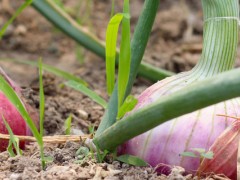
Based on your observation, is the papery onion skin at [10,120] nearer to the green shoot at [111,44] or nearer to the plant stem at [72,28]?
the green shoot at [111,44]

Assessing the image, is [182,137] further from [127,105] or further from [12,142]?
[12,142]

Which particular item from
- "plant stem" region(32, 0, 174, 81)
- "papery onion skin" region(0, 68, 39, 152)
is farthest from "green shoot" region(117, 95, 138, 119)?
"plant stem" region(32, 0, 174, 81)

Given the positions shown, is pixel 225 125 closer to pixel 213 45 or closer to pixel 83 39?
pixel 213 45

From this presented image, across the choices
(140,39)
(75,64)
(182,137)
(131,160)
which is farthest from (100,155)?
(75,64)

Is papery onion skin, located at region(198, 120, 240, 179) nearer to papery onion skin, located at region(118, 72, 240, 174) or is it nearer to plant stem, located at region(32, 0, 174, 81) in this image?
papery onion skin, located at region(118, 72, 240, 174)

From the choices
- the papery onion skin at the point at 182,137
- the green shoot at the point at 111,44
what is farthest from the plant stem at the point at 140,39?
the papery onion skin at the point at 182,137

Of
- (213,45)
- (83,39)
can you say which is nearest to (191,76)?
(213,45)
